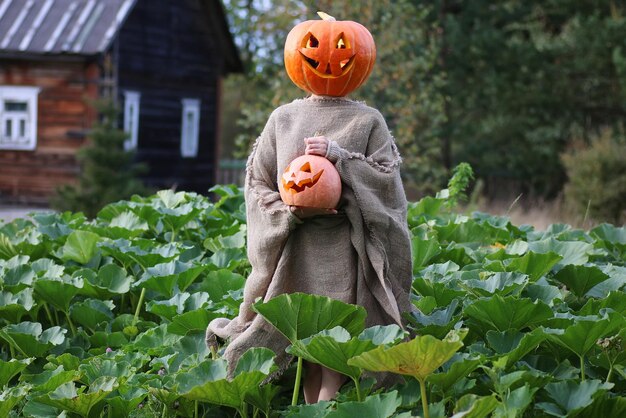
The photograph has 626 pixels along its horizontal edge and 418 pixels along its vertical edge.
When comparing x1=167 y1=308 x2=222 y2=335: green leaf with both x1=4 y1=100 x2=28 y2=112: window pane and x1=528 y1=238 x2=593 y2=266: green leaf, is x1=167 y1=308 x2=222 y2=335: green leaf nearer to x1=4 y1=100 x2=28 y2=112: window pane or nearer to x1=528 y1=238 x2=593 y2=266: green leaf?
x1=528 y1=238 x2=593 y2=266: green leaf

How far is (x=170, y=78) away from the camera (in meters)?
19.3

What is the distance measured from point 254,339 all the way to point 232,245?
6.16ft

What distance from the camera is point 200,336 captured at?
4.08 metres

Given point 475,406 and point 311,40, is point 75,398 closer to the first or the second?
point 475,406

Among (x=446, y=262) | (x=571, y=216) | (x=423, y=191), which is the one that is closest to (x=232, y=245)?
(x=446, y=262)

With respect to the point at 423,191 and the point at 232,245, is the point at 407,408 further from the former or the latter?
the point at 423,191

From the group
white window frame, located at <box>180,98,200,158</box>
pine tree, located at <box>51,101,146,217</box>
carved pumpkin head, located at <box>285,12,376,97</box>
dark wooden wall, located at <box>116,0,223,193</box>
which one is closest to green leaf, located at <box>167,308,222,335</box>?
carved pumpkin head, located at <box>285,12,376,97</box>

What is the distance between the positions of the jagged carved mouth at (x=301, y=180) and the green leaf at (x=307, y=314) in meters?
0.38

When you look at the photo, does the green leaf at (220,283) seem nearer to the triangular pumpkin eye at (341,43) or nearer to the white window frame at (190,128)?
the triangular pumpkin eye at (341,43)

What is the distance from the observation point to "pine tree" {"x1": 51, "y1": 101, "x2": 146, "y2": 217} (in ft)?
47.7

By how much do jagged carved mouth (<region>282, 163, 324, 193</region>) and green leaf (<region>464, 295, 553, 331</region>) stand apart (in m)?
0.79

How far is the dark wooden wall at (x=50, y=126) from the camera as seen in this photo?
17297mm

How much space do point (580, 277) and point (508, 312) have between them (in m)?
0.98

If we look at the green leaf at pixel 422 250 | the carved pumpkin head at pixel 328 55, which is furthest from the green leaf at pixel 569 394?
the green leaf at pixel 422 250
